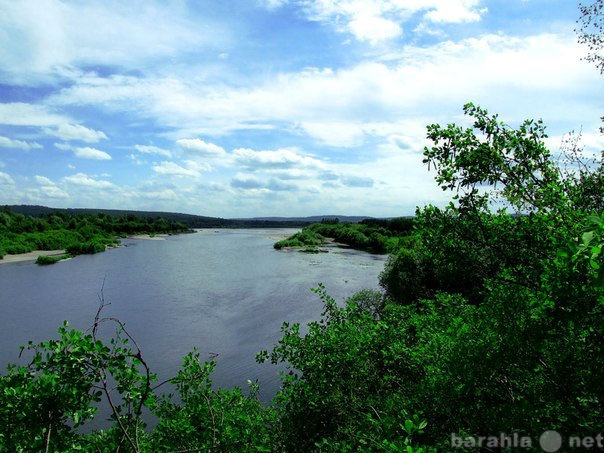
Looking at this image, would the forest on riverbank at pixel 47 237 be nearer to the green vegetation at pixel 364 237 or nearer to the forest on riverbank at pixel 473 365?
the green vegetation at pixel 364 237

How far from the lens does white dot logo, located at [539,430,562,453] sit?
2763mm

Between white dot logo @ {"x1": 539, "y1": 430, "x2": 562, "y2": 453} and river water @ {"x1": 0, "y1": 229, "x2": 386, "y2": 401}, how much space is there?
12941 mm

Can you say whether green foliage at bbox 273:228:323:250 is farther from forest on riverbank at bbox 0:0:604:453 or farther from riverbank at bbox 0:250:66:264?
forest on riverbank at bbox 0:0:604:453

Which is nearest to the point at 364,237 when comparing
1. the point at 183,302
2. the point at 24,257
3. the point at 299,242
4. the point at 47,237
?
the point at 299,242

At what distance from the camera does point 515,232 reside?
4.74 meters

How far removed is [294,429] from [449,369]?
3784 mm

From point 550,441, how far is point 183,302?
28.9m

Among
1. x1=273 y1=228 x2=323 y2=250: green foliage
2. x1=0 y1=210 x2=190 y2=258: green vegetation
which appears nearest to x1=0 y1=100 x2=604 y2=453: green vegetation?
x1=0 y1=210 x2=190 y2=258: green vegetation

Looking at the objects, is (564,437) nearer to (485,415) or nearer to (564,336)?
(564,336)

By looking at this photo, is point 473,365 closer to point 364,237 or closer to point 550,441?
point 550,441

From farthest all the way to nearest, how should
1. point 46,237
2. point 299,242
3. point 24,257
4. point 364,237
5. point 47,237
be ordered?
point 364,237, point 299,242, point 47,237, point 46,237, point 24,257

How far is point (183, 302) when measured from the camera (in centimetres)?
2950

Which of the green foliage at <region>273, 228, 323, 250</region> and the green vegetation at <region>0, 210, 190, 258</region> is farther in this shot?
the green foliage at <region>273, 228, 323, 250</region>

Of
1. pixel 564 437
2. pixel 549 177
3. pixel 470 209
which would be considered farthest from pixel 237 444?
pixel 549 177
